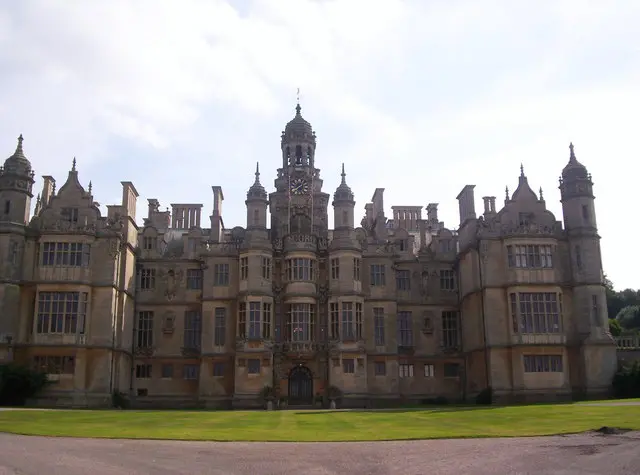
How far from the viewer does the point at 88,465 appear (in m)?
15.7

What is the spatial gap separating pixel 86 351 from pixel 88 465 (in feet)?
99.6

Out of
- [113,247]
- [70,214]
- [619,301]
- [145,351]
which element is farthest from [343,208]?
[619,301]

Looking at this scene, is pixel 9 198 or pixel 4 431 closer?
pixel 4 431

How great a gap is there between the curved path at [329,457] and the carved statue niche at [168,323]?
96.7 feet

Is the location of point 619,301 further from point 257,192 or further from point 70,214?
point 70,214

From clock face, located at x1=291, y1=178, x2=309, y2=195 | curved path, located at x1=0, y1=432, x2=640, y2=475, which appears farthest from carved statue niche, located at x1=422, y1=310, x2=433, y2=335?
curved path, located at x1=0, y1=432, x2=640, y2=475

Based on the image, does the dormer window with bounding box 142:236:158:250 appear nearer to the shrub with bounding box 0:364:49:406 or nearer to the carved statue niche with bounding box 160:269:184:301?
the carved statue niche with bounding box 160:269:184:301

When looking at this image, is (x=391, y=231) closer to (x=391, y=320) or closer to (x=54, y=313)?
(x=391, y=320)

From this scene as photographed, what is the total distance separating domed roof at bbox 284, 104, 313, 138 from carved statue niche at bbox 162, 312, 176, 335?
17.3m

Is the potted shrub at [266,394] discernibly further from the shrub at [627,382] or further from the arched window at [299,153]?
the shrub at [627,382]

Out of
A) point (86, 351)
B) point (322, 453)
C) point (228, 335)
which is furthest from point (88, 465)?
point (228, 335)

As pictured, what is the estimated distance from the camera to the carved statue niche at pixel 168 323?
50.4 m

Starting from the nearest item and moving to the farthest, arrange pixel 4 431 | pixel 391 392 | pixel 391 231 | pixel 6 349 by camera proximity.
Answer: pixel 4 431 → pixel 6 349 → pixel 391 392 → pixel 391 231

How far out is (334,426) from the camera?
2628 centimetres
